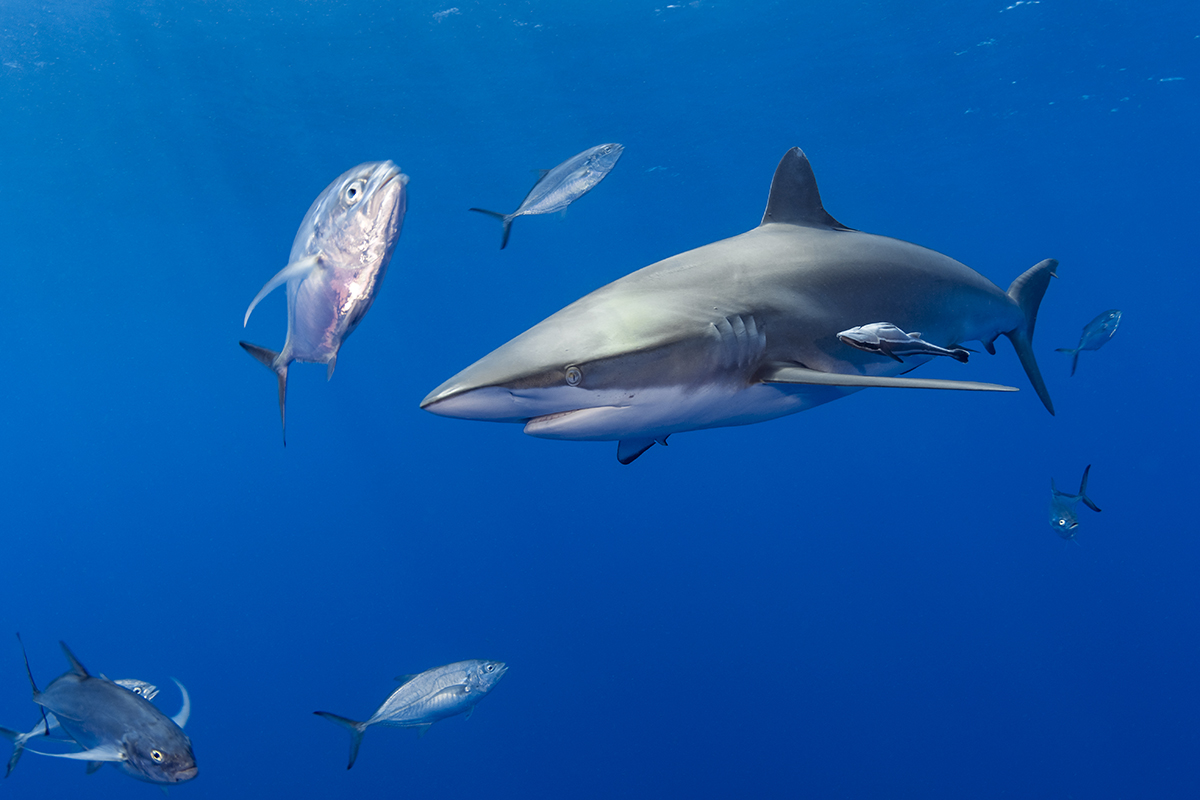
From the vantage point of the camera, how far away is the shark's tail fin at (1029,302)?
4.20 metres

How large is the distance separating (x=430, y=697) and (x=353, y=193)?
4.26 metres

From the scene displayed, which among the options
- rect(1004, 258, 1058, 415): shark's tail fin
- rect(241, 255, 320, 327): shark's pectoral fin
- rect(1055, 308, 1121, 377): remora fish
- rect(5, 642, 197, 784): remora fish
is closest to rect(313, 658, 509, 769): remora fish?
rect(5, 642, 197, 784): remora fish

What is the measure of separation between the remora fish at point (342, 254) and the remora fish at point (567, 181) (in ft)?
8.55

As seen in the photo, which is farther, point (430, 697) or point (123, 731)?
point (430, 697)

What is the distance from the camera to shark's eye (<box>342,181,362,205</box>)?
2227 millimetres

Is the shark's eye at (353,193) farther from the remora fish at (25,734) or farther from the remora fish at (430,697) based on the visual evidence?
the remora fish at (430,697)

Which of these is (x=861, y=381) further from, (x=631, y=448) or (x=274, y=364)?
(x=274, y=364)

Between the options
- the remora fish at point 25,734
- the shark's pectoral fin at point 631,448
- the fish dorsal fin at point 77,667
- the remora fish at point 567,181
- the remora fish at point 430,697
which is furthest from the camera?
the remora fish at point 430,697

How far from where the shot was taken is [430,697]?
206 inches

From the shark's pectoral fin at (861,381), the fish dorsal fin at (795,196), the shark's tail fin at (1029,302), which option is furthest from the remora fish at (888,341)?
the shark's tail fin at (1029,302)

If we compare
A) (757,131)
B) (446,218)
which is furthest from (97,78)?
(757,131)

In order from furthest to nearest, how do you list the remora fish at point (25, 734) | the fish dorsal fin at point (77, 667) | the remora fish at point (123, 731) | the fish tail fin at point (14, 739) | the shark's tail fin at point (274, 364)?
1. the fish tail fin at point (14, 739)
2. the remora fish at point (25, 734)
3. the fish dorsal fin at point (77, 667)
4. the remora fish at point (123, 731)
5. the shark's tail fin at point (274, 364)

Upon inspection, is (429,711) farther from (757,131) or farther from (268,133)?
(757,131)

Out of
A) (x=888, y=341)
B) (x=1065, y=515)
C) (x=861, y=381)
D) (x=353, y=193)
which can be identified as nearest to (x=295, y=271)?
(x=353, y=193)
